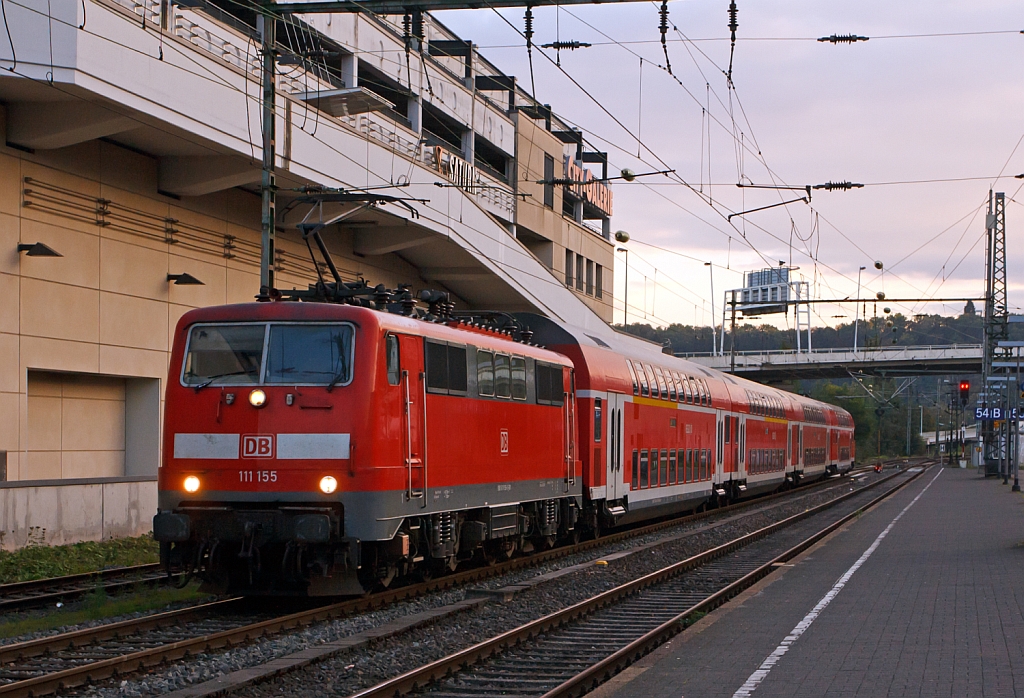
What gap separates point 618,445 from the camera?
2241 centimetres

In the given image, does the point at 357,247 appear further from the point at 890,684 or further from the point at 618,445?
the point at 890,684

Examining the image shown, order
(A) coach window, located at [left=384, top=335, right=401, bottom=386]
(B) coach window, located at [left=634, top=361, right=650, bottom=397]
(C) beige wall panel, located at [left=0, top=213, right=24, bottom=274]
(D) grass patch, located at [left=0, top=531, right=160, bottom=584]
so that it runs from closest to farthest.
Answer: (A) coach window, located at [left=384, top=335, right=401, bottom=386]
(D) grass patch, located at [left=0, top=531, right=160, bottom=584]
(C) beige wall panel, located at [left=0, top=213, right=24, bottom=274]
(B) coach window, located at [left=634, top=361, right=650, bottom=397]

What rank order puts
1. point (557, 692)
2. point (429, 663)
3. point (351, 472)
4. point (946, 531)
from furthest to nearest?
point (946, 531)
point (351, 472)
point (429, 663)
point (557, 692)

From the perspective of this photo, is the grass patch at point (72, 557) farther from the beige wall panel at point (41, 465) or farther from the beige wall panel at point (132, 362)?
the beige wall panel at point (132, 362)

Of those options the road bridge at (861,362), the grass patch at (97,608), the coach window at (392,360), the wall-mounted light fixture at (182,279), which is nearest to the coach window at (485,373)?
the coach window at (392,360)

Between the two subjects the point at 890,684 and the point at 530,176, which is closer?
the point at 890,684

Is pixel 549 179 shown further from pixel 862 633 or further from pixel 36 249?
pixel 862 633

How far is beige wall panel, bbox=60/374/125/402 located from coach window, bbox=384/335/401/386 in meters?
10.7

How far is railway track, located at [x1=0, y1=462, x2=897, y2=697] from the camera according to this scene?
9.23 meters

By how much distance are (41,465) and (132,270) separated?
13.3ft

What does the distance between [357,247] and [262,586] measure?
19889 millimetres

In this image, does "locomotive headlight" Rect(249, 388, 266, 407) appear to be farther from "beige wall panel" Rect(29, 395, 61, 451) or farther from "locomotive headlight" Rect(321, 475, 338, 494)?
"beige wall panel" Rect(29, 395, 61, 451)

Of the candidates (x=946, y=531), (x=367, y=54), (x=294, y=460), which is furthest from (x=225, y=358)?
(x=367, y=54)

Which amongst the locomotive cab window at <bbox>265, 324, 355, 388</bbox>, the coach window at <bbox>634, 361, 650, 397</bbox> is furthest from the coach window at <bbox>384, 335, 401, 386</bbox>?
the coach window at <bbox>634, 361, 650, 397</bbox>
